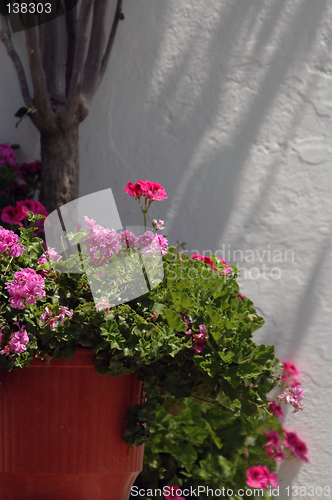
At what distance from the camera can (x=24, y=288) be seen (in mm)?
1075

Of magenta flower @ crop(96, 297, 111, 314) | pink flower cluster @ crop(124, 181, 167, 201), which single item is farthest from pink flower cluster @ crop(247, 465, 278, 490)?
pink flower cluster @ crop(124, 181, 167, 201)

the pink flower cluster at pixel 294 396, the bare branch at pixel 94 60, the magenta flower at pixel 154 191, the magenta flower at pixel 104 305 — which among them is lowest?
the pink flower cluster at pixel 294 396

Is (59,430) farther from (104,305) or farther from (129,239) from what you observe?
(129,239)

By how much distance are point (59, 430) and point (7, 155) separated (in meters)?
1.31

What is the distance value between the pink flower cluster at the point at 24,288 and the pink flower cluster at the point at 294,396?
4.39 feet

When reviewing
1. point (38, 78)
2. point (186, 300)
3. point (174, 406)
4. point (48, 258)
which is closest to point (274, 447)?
point (174, 406)

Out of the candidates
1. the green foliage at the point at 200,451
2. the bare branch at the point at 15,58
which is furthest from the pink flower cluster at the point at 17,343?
the bare branch at the point at 15,58

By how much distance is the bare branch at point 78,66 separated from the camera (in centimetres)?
190

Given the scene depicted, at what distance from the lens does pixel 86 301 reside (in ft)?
4.05

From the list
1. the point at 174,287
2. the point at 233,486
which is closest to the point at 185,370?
the point at 174,287

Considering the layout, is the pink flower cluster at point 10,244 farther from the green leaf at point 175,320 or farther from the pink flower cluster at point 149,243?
the green leaf at point 175,320

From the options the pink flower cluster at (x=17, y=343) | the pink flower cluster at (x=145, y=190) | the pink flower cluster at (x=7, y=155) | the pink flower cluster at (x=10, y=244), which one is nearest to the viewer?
the pink flower cluster at (x=17, y=343)

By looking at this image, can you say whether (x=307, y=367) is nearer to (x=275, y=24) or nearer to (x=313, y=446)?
(x=313, y=446)

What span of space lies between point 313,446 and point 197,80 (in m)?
1.84
